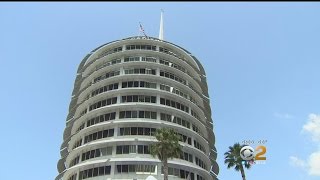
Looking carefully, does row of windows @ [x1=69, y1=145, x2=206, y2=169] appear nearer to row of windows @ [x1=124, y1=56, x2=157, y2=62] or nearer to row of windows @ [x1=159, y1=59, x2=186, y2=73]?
row of windows @ [x1=124, y1=56, x2=157, y2=62]

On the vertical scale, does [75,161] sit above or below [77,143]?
below

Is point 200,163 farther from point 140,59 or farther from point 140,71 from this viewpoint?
point 140,59

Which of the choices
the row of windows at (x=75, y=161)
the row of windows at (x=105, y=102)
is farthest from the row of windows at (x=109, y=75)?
the row of windows at (x=75, y=161)

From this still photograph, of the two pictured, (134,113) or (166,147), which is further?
(134,113)

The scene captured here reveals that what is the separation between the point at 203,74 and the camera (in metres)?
81.0

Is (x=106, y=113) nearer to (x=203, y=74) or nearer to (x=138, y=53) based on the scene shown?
(x=138, y=53)

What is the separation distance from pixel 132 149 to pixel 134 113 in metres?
6.83

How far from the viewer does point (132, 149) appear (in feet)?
188

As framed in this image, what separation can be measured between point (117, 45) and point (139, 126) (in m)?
20.3

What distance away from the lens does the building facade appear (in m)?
57.1

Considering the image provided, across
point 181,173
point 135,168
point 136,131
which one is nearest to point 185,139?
point 181,173

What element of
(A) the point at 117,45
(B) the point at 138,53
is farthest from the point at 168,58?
(A) the point at 117,45

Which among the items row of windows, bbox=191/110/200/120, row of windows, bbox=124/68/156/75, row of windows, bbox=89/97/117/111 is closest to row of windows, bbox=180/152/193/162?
row of windows, bbox=191/110/200/120

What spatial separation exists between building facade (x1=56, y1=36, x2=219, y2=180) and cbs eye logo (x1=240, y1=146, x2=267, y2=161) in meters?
10.3
